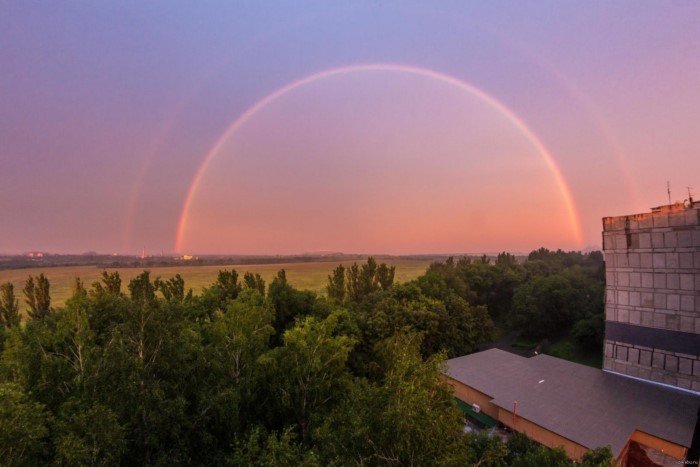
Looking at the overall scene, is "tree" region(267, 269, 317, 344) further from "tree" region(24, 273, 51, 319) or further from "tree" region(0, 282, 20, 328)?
"tree" region(0, 282, 20, 328)

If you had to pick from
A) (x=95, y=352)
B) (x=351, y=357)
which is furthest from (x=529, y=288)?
(x=95, y=352)

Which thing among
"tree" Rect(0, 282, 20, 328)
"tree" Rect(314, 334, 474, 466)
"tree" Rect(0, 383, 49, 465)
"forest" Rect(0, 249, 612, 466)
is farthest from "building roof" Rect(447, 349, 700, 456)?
"tree" Rect(0, 282, 20, 328)

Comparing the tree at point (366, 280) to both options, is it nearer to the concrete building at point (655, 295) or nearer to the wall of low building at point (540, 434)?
the concrete building at point (655, 295)

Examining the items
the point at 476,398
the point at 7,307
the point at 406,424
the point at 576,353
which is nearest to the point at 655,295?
the point at 476,398

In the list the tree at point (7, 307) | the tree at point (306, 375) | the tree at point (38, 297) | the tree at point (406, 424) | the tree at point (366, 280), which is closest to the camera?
the tree at point (406, 424)

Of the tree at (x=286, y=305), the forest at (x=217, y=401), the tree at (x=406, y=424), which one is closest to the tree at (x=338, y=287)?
the tree at (x=286, y=305)
